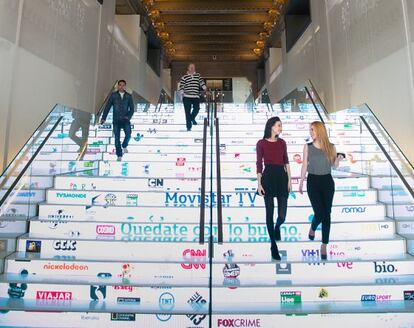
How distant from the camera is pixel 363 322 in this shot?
9.41 ft

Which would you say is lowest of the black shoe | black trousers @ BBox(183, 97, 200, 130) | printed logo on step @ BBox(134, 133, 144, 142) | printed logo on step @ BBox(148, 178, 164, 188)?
the black shoe

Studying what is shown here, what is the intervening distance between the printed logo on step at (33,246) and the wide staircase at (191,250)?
0.9 inches

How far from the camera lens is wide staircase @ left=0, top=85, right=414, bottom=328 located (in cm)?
293

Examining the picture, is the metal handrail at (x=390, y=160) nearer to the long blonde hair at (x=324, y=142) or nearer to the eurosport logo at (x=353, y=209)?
the eurosport logo at (x=353, y=209)

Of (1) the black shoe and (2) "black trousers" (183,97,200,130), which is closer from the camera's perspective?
(1) the black shoe

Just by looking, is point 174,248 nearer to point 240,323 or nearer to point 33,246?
point 240,323

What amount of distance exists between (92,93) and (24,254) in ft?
21.3

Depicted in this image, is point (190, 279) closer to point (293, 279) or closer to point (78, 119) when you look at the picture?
point (293, 279)

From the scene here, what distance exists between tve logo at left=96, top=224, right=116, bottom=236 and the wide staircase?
0.01 m

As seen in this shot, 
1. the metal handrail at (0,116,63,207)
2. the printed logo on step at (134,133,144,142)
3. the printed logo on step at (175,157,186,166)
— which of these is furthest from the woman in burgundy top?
the printed logo on step at (134,133,144,142)

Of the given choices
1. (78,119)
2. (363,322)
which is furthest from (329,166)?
(78,119)

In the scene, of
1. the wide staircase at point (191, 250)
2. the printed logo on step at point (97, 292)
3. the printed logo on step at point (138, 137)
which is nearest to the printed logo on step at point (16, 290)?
the wide staircase at point (191, 250)

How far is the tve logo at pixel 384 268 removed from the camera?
341 cm

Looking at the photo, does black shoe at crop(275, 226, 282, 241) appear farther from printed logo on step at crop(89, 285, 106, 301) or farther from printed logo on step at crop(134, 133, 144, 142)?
printed logo on step at crop(134, 133, 144, 142)
